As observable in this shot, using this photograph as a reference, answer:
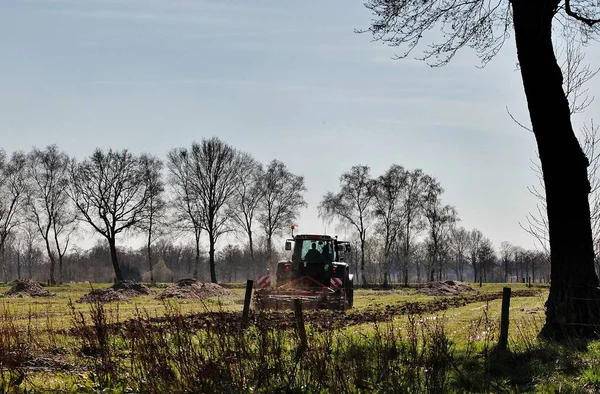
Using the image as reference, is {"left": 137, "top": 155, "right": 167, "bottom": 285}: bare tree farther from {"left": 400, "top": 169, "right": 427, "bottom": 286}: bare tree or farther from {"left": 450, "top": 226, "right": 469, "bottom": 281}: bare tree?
{"left": 450, "top": 226, "right": 469, "bottom": 281}: bare tree

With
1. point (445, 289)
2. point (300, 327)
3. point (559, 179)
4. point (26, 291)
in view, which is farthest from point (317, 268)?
point (26, 291)

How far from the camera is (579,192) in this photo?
33.8 feet

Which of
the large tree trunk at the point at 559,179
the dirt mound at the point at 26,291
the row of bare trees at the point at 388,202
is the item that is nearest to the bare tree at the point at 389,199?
the row of bare trees at the point at 388,202

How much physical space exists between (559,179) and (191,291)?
20.6m

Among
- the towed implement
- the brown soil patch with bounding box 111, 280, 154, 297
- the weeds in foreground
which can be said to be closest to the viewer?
the weeds in foreground

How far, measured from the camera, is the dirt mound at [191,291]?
90.6 feet

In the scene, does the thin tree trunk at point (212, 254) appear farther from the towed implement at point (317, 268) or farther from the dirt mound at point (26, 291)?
the towed implement at point (317, 268)

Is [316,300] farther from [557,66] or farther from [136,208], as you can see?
[136,208]

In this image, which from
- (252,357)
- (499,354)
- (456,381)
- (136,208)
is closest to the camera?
(252,357)

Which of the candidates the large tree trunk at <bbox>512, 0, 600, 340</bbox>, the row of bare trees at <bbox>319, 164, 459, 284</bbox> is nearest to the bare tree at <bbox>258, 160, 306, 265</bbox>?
the row of bare trees at <bbox>319, 164, 459, 284</bbox>

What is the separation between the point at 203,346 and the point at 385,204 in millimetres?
51527

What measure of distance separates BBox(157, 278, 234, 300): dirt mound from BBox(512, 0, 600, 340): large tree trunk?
1915 cm

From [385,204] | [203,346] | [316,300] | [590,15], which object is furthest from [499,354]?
[385,204]

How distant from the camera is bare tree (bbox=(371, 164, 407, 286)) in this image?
56.8 meters
